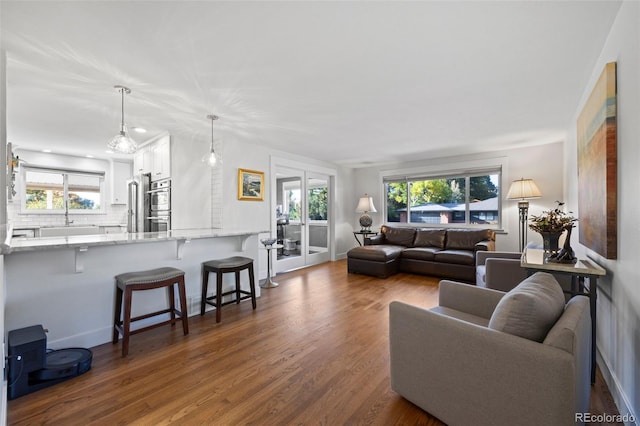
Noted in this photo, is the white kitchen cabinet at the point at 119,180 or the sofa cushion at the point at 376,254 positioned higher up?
the white kitchen cabinet at the point at 119,180

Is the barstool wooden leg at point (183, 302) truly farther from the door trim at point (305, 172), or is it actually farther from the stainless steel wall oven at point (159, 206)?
the door trim at point (305, 172)

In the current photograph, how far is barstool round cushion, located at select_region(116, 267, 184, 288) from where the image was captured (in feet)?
7.71

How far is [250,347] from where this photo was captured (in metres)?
2.42

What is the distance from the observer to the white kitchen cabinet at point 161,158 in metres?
4.17

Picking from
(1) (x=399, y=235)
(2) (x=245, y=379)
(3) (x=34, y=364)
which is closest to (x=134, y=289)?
(3) (x=34, y=364)

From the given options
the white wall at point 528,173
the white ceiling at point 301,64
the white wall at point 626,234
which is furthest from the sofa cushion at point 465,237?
the white wall at point 626,234

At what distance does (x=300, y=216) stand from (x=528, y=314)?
15.4ft

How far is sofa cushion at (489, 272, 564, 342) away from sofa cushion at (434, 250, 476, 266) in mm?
3321

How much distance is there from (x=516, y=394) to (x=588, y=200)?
1.97 m

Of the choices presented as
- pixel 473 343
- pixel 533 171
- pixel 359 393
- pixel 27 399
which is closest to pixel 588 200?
pixel 473 343

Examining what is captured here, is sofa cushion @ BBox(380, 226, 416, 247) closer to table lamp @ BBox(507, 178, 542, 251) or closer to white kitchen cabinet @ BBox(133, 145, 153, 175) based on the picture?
table lamp @ BBox(507, 178, 542, 251)

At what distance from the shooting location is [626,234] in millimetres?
1572

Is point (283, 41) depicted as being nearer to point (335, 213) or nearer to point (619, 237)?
point (619, 237)

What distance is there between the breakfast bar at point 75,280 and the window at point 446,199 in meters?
4.69
